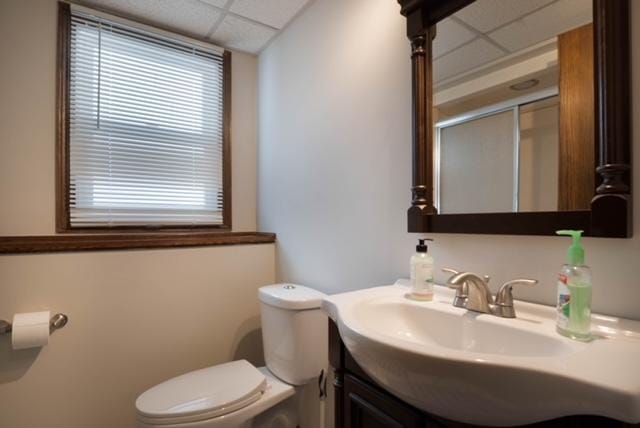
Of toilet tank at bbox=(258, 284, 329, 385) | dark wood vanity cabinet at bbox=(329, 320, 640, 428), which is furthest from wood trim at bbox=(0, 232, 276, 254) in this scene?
dark wood vanity cabinet at bbox=(329, 320, 640, 428)

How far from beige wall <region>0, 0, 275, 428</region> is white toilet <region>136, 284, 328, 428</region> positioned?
375mm

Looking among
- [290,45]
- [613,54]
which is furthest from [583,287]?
[290,45]

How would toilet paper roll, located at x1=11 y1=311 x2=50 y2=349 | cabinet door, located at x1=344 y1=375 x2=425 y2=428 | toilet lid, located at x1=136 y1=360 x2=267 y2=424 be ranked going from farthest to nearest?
toilet paper roll, located at x1=11 y1=311 x2=50 y2=349 → toilet lid, located at x1=136 y1=360 x2=267 y2=424 → cabinet door, located at x1=344 y1=375 x2=425 y2=428

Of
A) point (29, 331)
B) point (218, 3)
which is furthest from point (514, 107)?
point (29, 331)

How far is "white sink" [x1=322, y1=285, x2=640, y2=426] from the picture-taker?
1.45 ft

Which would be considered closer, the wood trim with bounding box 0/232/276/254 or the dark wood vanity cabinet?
the dark wood vanity cabinet

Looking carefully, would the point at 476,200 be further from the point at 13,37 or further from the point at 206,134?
the point at 13,37

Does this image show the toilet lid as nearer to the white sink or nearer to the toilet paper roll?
the toilet paper roll

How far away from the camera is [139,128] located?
182 cm

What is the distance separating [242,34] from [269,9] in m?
0.31

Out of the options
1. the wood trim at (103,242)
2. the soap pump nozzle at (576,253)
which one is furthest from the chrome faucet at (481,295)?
the wood trim at (103,242)

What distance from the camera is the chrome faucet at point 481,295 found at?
76cm

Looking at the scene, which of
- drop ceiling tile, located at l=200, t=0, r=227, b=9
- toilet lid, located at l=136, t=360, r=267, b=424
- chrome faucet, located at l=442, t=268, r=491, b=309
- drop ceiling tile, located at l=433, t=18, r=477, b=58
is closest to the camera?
chrome faucet, located at l=442, t=268, r=491, b=309

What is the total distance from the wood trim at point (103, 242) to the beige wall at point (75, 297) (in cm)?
3
